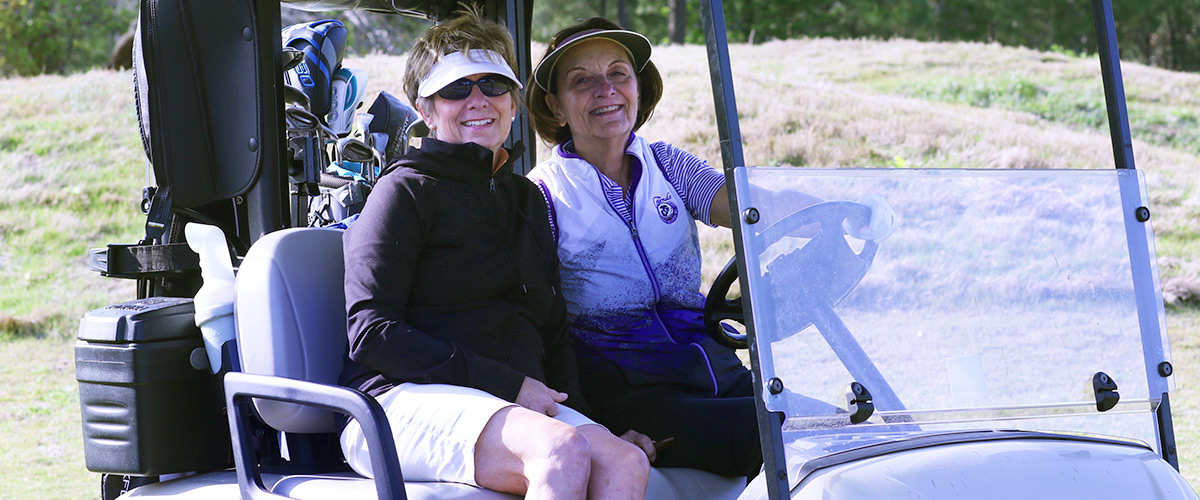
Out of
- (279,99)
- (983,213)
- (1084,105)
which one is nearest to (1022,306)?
(983,213)

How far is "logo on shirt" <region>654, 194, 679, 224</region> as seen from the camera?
8.87 ft

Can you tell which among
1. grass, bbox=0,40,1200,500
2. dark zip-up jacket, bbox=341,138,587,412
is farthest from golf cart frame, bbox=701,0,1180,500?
grass, bbox=0,40,1200,500

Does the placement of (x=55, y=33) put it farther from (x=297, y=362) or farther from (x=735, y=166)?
(x=735, y=166)

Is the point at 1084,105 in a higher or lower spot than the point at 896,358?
higher

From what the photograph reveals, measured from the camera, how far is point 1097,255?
6.31 ft

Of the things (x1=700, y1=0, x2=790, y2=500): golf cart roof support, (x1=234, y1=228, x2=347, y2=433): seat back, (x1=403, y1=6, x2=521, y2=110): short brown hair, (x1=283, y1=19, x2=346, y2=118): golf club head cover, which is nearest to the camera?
(x1=700, y1=0, x2=790, y2=500): golf cart roof support

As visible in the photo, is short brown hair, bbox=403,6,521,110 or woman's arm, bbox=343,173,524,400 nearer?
woman's arm, bbox=343,173,524,400

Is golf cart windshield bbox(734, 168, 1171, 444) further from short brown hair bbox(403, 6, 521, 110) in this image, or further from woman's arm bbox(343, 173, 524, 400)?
short brown hair bbox(403, 6, 521, 110)

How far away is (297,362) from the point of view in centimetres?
231

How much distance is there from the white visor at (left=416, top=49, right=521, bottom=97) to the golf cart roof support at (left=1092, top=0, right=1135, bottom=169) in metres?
1.16

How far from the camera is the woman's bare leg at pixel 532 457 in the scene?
193 centimetres

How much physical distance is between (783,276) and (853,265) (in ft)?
0.49

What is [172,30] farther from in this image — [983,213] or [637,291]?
[983,213]

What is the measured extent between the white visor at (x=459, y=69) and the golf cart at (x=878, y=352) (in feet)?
1.43
